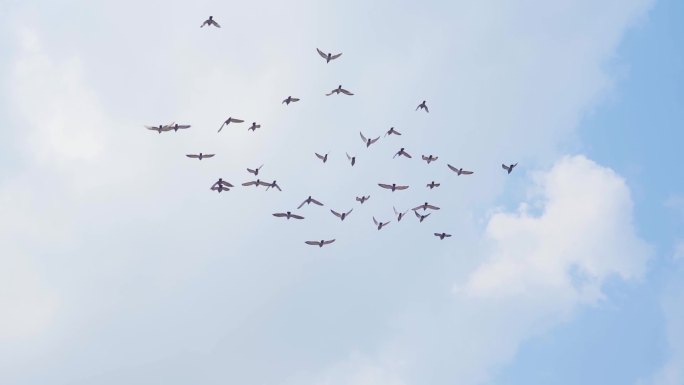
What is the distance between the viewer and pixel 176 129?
547 feet

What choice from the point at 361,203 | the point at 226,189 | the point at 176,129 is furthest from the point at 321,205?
the point at 176,129

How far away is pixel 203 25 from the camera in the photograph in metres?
166

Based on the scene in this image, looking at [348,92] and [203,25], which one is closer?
[203,25]

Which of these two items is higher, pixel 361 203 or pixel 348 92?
pixel 348 92

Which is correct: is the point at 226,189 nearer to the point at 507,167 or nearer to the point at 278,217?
the point at 278,217

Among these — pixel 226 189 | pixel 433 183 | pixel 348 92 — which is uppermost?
pixel 348 92

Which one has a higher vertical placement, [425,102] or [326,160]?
[425,102]

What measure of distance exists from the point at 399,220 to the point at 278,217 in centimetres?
2298

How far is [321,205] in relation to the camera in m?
176

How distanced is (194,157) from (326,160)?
24.6 meters

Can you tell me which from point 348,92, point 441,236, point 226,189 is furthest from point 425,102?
point 226,189

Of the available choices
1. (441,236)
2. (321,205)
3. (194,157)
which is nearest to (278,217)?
(321,205)

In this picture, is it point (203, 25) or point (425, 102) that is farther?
point (425, 102)

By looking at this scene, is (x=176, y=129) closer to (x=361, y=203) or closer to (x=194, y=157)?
(x=194, y=157)
